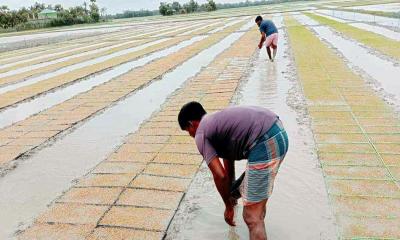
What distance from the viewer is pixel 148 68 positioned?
14953mm

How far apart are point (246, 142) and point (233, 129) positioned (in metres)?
0.14

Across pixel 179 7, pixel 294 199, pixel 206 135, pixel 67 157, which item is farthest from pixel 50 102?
pixel 179 7

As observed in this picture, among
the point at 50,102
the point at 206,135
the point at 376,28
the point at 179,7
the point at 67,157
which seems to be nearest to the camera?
the point at 206,135

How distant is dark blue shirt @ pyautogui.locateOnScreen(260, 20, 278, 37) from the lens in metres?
13.3

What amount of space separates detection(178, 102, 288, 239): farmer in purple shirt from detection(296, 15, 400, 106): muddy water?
6024mm

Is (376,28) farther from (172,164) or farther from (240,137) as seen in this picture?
(240,137)

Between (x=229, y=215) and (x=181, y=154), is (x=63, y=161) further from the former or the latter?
(x=229, y=215)

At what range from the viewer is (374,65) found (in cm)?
1264

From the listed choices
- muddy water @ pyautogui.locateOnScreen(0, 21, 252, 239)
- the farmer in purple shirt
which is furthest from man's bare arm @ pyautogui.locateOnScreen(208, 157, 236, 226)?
muddy water @ pyautogui.locateOnScreen(0, 21, 252, 239)

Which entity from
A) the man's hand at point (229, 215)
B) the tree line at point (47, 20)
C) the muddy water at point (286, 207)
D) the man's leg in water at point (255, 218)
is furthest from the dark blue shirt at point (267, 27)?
the tree line at point (47, 20)

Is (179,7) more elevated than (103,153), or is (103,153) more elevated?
(179,7)

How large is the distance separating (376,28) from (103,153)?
22146 mm

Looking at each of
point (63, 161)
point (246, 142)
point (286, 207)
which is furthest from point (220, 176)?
point (63, 161)

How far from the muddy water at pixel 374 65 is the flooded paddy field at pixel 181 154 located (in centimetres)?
6
